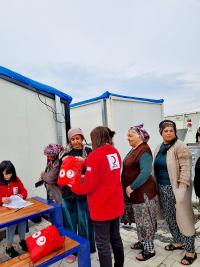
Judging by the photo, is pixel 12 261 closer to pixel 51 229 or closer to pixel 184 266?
pixel 51 229

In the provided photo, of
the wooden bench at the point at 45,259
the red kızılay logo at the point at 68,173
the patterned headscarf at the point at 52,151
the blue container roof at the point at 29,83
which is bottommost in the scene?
the wooden bench at the point at 45,259

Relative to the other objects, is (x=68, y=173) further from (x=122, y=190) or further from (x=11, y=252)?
(x=11, y=252)

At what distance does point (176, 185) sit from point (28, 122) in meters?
2.42

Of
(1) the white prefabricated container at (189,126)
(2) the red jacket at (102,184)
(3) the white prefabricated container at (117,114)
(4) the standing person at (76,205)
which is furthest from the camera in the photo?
(1) the white prefabricated container at (189,126)

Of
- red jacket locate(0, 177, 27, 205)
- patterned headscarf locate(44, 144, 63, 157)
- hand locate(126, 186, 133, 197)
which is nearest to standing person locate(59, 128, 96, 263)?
patterned headscarf locate(44, 144, 63, 157)

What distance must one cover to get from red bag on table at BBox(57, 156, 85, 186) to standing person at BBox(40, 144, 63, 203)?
0.65 meters

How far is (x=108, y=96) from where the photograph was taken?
444 cm

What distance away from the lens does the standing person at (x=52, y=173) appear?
8.34 ft

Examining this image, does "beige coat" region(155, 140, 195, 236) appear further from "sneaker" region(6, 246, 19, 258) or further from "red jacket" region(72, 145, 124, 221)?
"sneaker" region(6, 246, 19, 258)

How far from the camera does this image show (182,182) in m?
2.16

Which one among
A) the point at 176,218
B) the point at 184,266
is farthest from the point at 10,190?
the point at 184,266

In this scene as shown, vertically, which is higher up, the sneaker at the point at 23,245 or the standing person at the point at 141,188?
the standing person at the point at 141,188

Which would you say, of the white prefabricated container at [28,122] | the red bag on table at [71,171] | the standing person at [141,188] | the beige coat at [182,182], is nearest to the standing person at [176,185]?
the beige coat at [182,182]

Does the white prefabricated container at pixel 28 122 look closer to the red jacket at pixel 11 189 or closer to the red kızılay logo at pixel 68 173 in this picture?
the red jacket at pixel 11 189
